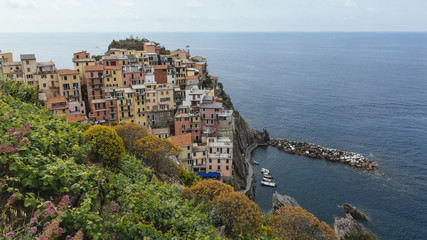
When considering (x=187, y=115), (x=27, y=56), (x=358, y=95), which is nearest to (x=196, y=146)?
(x=187, y=115)

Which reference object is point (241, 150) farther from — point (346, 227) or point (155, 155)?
point (155, 155)

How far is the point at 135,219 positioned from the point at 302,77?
529 ft

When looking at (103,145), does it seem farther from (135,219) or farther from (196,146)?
(196,146)

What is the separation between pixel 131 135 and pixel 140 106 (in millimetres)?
32706

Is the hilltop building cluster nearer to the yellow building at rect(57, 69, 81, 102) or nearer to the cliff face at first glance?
the yellow building at rect(57, 69, 81, 102)

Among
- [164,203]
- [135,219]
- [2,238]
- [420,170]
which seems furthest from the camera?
[420,170]

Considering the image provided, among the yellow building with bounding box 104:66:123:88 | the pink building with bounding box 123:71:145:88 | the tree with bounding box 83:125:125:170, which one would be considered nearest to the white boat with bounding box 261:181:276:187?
the pink building with bounding box 123:71:145:88

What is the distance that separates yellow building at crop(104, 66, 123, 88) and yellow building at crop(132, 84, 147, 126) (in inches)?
255

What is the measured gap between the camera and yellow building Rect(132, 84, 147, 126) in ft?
205

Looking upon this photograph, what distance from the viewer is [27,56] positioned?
200ft

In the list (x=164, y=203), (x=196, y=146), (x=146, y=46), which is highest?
(x=146, y=46)

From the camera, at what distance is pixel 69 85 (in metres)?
61.6

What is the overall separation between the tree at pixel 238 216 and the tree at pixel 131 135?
38.6 ft

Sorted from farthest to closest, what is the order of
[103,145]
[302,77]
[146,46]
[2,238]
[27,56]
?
[302,77] < [146,46] < [27,56] < [103,145] < [2,238]
